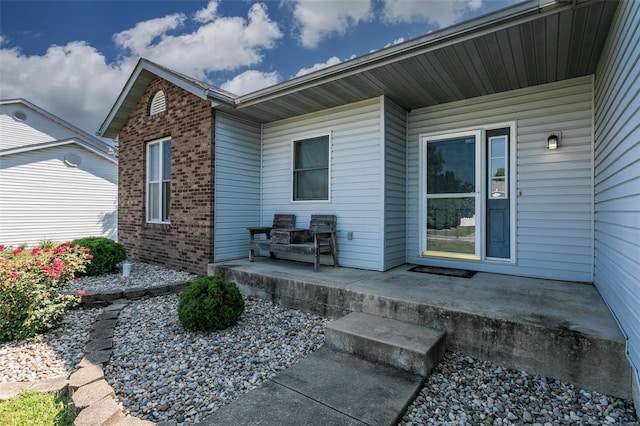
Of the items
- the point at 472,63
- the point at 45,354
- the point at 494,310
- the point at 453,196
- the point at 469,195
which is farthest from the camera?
the point at 453,196

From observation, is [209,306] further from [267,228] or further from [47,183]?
[47,183]

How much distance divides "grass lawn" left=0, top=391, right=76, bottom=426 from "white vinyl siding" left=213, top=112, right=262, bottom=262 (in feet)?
11.4

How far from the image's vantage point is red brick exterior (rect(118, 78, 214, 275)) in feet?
18.9

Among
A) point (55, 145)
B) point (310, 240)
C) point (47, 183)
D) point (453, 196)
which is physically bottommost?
point (310, 240)

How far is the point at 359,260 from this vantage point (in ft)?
17.1

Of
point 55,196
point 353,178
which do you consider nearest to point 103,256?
point 353,178

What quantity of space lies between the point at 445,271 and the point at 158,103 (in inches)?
261

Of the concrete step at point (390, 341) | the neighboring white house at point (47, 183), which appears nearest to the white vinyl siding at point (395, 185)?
the concrete step at point (390, 341)

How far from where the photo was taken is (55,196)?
11.2 m

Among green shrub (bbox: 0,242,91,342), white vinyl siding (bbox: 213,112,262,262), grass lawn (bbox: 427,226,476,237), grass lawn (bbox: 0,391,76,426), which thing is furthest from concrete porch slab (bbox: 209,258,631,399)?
grass lawn (bbox: 0,391,76,426)

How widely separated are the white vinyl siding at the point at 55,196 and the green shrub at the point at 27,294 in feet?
29.1

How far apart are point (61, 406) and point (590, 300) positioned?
4851 mm

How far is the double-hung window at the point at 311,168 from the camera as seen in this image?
576 centimetres

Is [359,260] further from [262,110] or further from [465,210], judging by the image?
[262,110]
